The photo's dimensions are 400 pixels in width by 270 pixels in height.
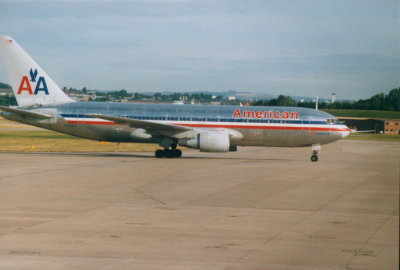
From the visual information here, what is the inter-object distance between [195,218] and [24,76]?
2566 cm

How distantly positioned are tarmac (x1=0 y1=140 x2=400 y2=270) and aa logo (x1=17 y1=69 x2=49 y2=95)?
32.8ft

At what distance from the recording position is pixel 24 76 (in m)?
38.7

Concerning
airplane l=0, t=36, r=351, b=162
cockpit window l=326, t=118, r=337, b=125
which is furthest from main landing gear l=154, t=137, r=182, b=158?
cockpit window l=326, t=118, r=337, b=125

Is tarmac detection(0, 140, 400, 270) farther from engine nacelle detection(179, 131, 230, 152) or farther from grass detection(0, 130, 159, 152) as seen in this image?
grass detection(0, 130, 159, 152)

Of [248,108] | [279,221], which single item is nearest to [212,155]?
[248,108]

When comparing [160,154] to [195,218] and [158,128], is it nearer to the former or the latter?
[158,128]

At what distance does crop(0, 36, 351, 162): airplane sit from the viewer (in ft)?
121

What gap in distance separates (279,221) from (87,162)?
1878 centimetres

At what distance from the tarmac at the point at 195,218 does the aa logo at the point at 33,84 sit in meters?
10.00

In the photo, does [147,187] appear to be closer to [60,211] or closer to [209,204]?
[209,204]

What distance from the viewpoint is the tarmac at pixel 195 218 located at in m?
11.9

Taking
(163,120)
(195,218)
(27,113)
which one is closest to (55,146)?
(27,113)

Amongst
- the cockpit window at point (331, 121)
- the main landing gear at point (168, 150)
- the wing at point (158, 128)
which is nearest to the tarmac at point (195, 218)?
the wing at point (158, 128)

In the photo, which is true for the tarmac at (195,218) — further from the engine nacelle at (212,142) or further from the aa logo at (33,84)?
the aa logo at (33,84)
